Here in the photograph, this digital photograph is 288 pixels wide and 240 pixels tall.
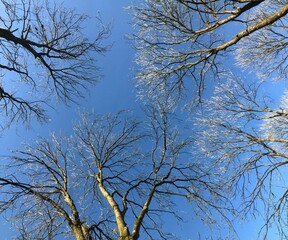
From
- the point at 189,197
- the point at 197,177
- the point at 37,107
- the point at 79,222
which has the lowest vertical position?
the point at 79,222

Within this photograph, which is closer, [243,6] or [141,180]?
[243,6]

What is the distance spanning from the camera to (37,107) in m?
7.09

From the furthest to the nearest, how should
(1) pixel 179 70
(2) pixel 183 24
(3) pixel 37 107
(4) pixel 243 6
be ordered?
1. (3) pixel 37 107
2. (1) pixel 179 70
3. (2) pixel 183 24
4. (4) pixel 243 6

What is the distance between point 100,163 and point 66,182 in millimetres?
1058

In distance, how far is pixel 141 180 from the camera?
268 inches

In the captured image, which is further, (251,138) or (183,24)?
(251,138)

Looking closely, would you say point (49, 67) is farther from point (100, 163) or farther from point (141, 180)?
point (141, 180)

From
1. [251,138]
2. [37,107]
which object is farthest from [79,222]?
[251,138]

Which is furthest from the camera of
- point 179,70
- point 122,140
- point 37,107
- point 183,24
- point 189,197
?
point 122,140

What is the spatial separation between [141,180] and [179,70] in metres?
2.52

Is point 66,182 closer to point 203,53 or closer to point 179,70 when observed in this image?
point 179,70

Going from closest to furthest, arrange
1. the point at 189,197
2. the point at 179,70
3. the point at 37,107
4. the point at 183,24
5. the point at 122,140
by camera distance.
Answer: the point at 183,24, the point at 179,70, the point at 189,197, the point at 37,107, the point at 122,140

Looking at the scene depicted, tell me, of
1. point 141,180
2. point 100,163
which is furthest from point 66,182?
point 141,180

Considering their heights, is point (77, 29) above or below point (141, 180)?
above
